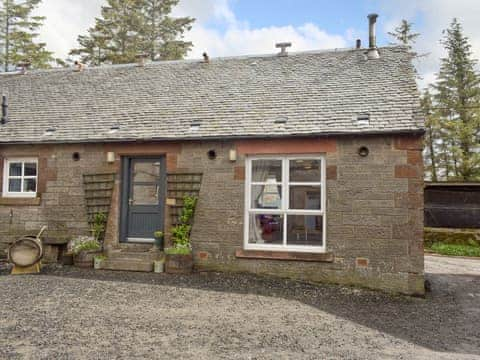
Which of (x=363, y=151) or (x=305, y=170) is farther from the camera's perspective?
(x=305, y=170)

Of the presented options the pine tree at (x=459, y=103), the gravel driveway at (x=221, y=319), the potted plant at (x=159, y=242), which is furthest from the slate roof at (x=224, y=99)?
the pine tree at (x=459, y=103)

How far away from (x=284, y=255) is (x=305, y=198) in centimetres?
123

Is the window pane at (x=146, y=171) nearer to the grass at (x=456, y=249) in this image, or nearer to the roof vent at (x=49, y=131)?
the roof vent at (x=49, y=131)

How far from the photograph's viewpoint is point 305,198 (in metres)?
7.65

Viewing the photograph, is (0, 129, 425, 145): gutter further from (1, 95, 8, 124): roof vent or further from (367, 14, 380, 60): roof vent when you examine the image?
(367, 14, 380, 60): roof vent

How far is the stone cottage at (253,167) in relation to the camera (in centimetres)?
706

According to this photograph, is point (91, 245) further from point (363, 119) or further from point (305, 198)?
point (363, 119)

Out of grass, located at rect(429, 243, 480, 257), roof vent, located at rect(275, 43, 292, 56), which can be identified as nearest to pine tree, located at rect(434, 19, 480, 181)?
grass, located at rect(429, 243, 480, 257)

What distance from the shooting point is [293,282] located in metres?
7.14

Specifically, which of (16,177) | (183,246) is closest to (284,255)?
(183,246)

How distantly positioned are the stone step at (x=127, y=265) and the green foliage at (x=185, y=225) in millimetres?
718

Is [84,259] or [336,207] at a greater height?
[336,207]

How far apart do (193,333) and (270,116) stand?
16.6 feet

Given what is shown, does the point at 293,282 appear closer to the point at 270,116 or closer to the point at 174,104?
the point at 270,116
